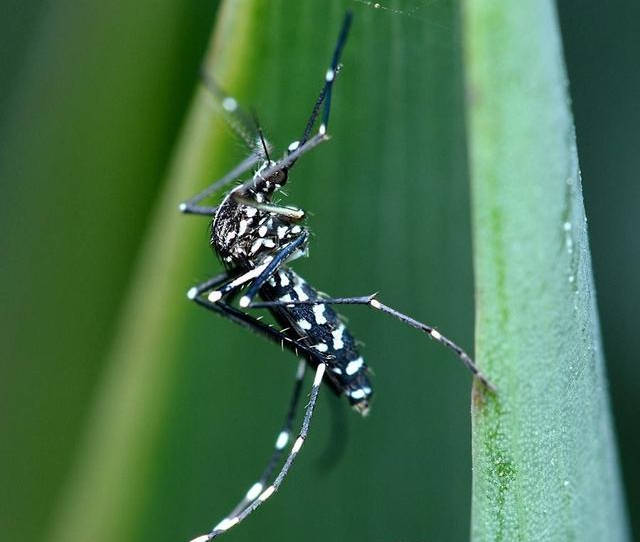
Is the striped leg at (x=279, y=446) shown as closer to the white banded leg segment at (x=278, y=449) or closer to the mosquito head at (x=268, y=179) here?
the white banded leg segment at (x=278, y=449)

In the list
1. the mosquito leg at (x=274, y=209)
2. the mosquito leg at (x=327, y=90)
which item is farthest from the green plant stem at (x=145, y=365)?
the mosquito leg at (x=274, y=209)

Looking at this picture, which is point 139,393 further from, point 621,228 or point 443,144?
point 621,228

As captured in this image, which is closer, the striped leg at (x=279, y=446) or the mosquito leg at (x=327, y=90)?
the mosquito leg at (x=327, y=90)

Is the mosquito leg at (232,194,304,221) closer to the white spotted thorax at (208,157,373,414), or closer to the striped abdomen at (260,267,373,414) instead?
the white spotted thorax at (208,157,373,414)

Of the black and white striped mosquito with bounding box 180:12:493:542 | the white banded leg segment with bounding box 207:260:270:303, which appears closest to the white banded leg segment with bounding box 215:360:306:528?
the black and white striped mosquito with bounding box 180:12:493:542

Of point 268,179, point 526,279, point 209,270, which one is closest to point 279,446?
point 209,270

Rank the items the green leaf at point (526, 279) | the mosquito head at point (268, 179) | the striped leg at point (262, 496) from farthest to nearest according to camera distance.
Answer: the mosquito head at point (268, 179)
the striped leg at point (262, 496)
the green leaf at point (526, 279)

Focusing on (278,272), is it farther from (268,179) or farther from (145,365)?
(145,365)

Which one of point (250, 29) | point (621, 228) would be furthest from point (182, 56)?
point (621, 228)
